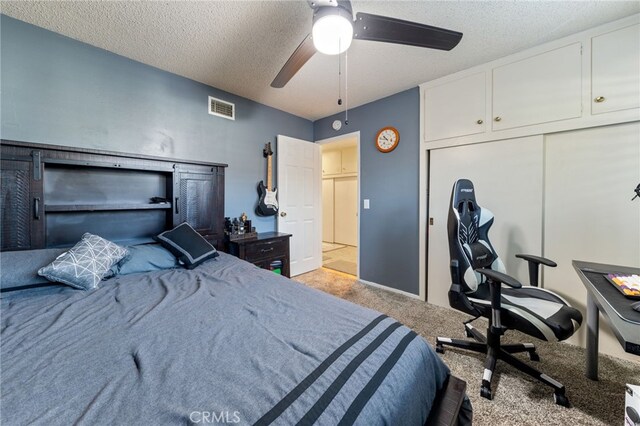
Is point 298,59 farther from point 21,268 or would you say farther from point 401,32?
point 21,268

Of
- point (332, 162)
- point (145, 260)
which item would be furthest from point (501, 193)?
point (332, 162)

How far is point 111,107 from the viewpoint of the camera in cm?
218

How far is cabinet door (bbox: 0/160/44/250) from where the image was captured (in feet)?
5.35

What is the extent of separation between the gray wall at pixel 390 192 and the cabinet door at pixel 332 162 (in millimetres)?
2444

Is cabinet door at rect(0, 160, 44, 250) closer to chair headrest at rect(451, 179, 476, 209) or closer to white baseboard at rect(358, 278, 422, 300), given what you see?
chair headrest at rect(451, 179, 476, 209)

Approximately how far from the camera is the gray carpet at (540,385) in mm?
1285

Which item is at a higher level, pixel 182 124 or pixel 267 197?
pixel 182 124

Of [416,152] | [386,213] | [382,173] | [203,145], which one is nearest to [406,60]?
[416,152]

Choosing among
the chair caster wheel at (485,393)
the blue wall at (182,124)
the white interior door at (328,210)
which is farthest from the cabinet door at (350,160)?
the chair caster wheel at (485,393)

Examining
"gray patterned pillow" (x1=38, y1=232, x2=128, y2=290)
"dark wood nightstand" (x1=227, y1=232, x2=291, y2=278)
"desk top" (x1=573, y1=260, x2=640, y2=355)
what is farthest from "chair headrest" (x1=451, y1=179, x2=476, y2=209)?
"gray patterned pillow" (x1=38, y1=232, x2=128, y2=290)

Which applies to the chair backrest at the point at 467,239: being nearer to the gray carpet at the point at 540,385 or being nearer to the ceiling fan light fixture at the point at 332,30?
the gray carpet at the point at 540,385

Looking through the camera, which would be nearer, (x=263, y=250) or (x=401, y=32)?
(x=401, y=32)

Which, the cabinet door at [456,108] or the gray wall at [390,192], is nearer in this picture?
the cabinet door at [456,108]

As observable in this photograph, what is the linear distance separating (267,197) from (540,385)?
3098 millimetres
